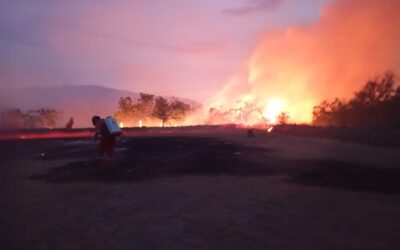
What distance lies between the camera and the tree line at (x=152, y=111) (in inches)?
4094

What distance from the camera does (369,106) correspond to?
5428 cm

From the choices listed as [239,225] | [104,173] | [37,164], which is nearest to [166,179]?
[104,173]

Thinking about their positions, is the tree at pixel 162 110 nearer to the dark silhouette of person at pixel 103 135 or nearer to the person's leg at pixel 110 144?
the person's leg at pixel 110 144

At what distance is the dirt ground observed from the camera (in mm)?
8062

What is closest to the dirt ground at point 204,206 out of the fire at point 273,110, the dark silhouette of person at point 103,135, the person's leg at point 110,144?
the person's leg at point 110,144

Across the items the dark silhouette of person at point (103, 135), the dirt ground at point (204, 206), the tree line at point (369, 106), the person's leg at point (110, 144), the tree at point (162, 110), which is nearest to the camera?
the dirt ground at point (204, 206)

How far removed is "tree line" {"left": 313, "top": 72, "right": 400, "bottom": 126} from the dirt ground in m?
33.1

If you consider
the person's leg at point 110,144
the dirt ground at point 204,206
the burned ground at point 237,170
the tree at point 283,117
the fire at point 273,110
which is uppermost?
the fire at point 273,110

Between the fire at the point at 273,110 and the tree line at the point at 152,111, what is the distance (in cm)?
2758

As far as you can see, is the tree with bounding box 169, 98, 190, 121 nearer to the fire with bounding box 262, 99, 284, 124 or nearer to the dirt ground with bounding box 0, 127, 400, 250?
the fire with bounding box 262, 99, 284, 124

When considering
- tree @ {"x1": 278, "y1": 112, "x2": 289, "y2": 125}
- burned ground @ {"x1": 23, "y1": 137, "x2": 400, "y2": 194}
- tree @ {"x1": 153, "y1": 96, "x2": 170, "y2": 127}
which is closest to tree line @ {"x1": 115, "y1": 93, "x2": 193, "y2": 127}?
tree @ {"x1": 153, "y1": 96, "x2": 170, "y2": 127}

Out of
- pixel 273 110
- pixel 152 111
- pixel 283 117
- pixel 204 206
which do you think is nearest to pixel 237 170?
pixel 204 206

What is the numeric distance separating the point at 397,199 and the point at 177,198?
593cm

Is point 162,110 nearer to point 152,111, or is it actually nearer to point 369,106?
point 152,111
